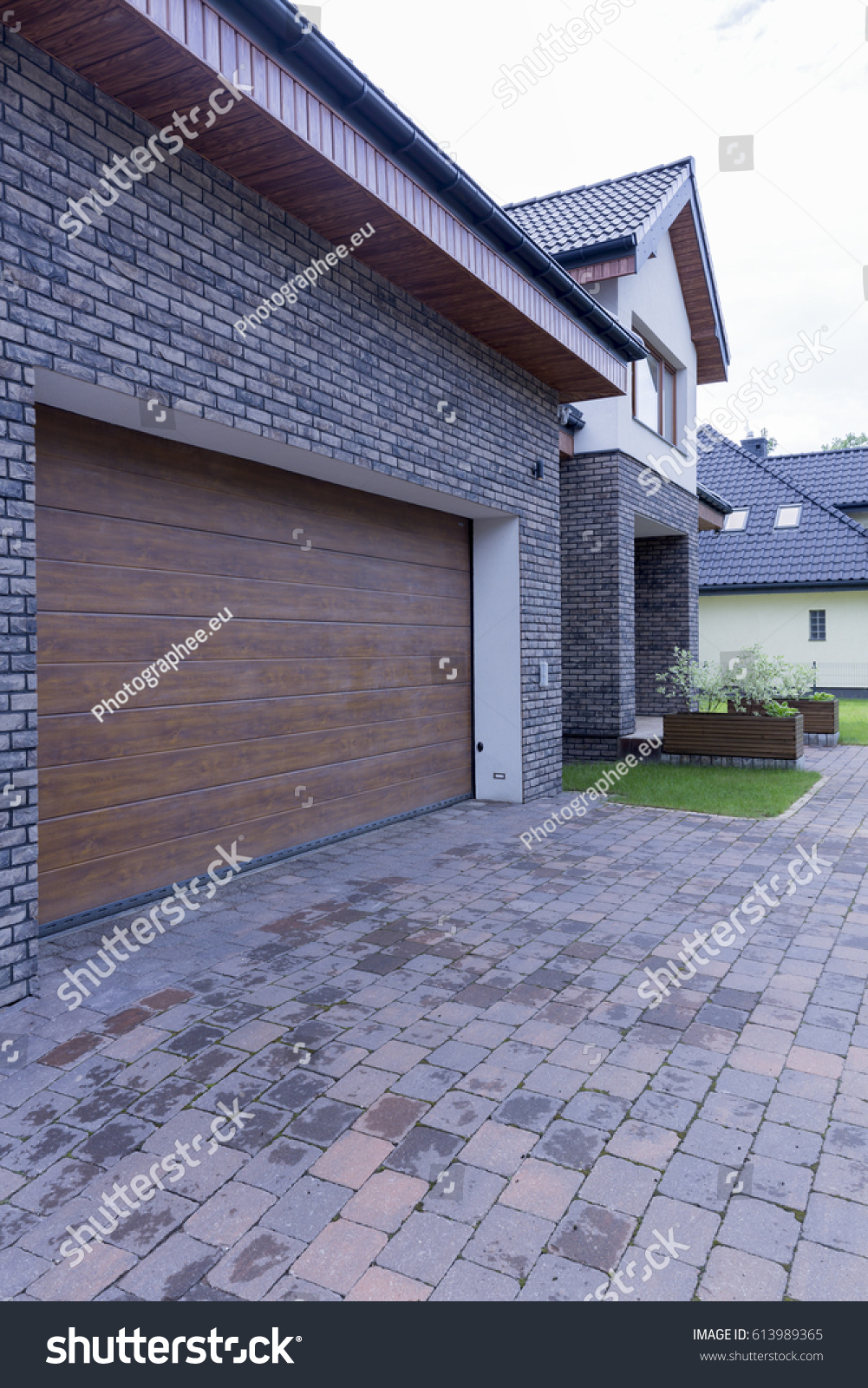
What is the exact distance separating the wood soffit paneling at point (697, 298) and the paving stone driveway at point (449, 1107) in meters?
11.2

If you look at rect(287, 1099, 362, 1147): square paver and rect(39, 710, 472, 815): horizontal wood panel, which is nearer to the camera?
rect(287, 1099, 362, 1147): square paver

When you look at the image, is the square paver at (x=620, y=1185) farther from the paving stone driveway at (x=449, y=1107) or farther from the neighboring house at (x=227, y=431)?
the neighboring house at (x=227, y=431)

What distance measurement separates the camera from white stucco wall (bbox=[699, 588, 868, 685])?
21938 mm

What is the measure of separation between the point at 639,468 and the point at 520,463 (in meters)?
4.15

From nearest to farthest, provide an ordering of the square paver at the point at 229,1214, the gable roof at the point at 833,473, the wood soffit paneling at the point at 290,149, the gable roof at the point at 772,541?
the square paver at the point at 229,1214
the wood soffit paneling at the point at 290,149
the gable roof at the point at 772,541
the gable roof at the point at 833,473

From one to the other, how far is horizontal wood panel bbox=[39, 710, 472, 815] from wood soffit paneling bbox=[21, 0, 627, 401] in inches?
101

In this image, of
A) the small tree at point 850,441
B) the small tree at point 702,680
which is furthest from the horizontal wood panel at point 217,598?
the small tree at point 850,441

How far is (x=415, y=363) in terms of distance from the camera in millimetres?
6250

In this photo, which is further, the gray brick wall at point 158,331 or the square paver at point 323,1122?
the gray brick wall at point 158,331

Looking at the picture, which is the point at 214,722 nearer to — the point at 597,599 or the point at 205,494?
the point at 205,494

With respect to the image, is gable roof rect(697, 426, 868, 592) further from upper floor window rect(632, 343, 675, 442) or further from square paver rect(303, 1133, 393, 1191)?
square paver rect(303, 1133, 393, 1191)

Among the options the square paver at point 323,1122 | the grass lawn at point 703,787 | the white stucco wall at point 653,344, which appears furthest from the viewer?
the white stucco wall at point 653,344

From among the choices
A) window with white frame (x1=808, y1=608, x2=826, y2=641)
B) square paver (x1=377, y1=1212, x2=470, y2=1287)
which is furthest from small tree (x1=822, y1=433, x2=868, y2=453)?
square paver (x1=377, y1=1212, x2=470, y2=1287)

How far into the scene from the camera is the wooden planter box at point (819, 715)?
40.8 ft
